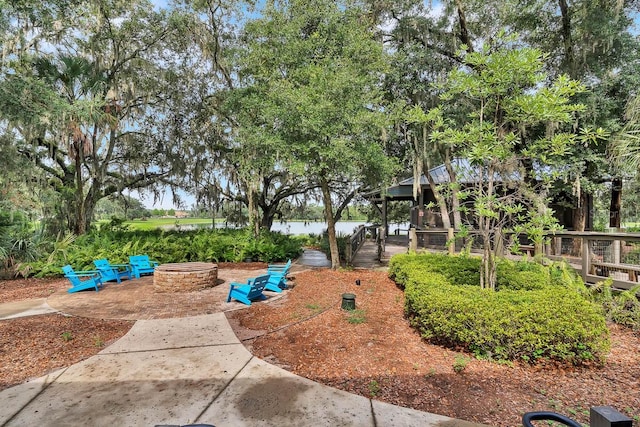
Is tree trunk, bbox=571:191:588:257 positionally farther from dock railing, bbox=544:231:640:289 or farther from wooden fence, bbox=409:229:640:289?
dock railing, bbox=544:231:640:289

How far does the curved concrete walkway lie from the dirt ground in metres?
0.24

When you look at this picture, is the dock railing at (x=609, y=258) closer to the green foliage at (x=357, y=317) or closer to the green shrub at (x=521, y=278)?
the green shrub at (x=521, y=278)

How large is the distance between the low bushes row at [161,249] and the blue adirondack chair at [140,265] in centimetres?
86

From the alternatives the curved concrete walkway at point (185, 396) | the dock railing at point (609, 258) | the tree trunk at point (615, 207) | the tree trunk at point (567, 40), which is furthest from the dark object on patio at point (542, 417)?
the tree trunk at point (615, 207)

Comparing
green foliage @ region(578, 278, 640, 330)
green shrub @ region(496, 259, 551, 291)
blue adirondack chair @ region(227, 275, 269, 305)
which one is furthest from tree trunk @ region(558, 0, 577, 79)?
blue adirondack chair @ region(227, 275, 269, 305)

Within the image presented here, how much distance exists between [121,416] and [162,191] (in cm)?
1556

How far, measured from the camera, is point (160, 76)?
13.5 m

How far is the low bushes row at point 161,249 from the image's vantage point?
33.0 ft

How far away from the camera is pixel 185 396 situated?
11.0 feet

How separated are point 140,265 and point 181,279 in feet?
10.1

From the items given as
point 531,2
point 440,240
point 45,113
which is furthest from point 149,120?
point 531,2

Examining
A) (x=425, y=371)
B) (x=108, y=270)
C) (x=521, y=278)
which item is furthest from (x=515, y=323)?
(x=108, y=270)

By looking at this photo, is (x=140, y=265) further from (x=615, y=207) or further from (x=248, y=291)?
(x=615, y=207)

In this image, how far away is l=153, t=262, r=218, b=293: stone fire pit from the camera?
307 inches
